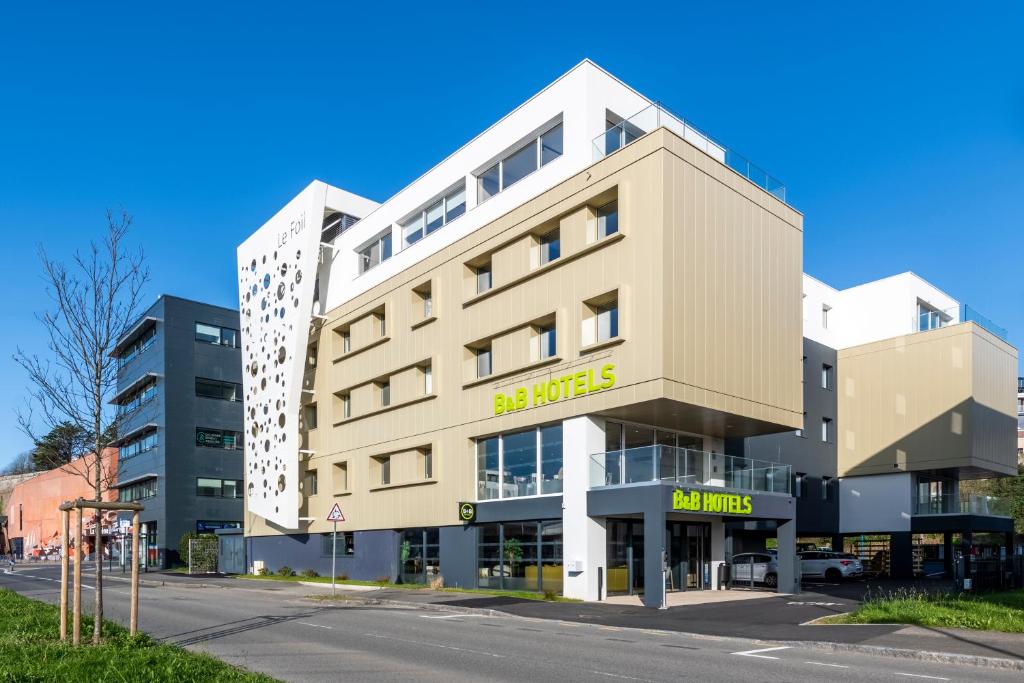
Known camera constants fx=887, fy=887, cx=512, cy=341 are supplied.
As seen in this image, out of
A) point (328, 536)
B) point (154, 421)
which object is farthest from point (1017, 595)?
point (154, 421)

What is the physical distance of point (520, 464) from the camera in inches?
1180

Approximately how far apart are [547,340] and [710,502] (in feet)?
24.3

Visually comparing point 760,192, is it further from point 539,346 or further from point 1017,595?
point 1017,595

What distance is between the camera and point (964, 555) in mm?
24953

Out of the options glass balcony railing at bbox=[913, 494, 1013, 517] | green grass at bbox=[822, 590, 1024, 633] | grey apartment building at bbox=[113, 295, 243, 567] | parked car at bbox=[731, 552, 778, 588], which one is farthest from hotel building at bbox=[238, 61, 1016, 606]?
grey apartment building at bbox=[113, 295, 243, 567]

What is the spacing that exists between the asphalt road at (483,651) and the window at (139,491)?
A: 4098 cm

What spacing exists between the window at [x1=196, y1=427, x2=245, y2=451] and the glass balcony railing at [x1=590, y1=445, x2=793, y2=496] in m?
41.1

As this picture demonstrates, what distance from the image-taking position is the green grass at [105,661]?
32.4ft

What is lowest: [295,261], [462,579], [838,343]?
[462,579]

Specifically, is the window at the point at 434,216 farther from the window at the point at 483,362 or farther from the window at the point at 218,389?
the window at the point at 218,389

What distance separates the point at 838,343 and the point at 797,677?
138 feet

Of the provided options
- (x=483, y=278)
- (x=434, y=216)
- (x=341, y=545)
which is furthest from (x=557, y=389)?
(x=341, y=545)

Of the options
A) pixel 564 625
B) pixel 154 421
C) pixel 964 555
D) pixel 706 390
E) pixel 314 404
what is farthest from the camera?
pixel 154 421

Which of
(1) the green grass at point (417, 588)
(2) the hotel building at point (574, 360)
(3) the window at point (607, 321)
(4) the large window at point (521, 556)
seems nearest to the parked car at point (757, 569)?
(2) the hotel building at point (574, 360)
